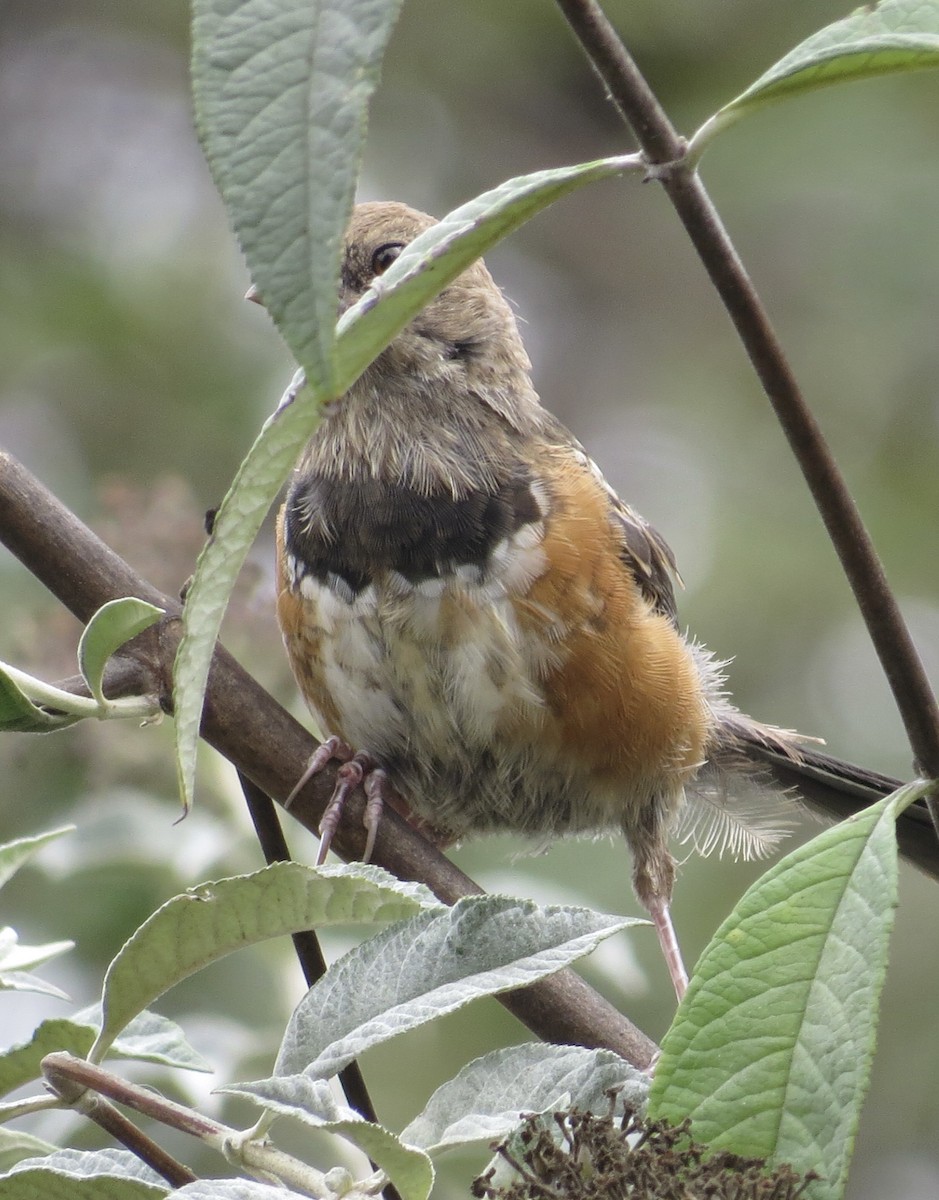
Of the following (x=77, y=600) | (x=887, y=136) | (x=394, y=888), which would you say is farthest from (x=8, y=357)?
(x=394, y=888)

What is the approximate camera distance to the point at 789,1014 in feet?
3.83

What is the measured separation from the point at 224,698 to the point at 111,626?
391 mm

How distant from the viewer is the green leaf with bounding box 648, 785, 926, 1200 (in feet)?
3.68

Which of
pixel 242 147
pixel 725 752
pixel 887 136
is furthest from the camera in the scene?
pixel 887 136

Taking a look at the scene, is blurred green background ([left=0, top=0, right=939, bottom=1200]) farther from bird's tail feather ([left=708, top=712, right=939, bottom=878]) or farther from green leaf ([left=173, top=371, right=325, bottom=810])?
green leaf ([left=173, top=371, right=325, bottom=810])

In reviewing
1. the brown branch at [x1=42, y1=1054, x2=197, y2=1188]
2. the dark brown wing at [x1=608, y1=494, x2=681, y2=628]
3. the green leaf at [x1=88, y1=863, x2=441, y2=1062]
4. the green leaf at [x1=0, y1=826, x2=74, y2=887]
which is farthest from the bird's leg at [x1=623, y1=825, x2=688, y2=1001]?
the brown branch at [x1=42, y1=1054, x2=197, y2=1188]

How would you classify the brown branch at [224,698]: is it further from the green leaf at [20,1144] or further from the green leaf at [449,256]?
the green leaf at [449,256]

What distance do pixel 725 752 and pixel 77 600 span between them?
7.75ft

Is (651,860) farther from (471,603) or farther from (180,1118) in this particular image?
(180,1118)

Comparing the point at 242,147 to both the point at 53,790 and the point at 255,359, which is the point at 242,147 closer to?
the point at 53,790

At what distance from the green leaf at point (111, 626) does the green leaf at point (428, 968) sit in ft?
1.20

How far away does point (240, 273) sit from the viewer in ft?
20.7

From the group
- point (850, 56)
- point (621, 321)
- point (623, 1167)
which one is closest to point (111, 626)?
point (623, 1167)

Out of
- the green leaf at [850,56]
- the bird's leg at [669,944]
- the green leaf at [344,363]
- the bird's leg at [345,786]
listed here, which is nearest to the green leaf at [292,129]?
the green leaf at [344,363]
